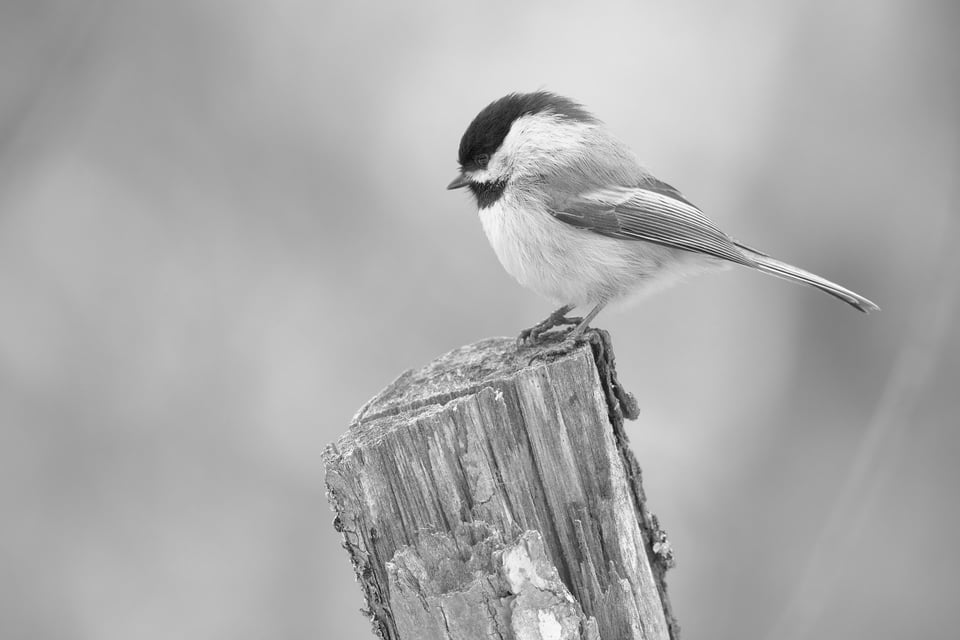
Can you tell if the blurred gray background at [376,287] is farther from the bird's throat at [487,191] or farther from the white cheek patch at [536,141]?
the white cheek patch at [536,141]

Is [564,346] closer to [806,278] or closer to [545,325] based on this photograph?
[545,325]

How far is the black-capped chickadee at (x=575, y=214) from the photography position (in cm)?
308

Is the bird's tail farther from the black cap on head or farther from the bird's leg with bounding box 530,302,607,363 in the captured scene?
the black cap on head

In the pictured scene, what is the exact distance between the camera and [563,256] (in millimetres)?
3072

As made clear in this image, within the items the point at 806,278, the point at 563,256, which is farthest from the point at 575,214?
the point at 806,278

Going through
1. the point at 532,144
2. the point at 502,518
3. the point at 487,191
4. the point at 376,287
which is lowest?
the point at 502,518

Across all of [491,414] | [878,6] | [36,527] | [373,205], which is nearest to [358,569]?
[491,414]

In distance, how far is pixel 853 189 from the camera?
171 inches

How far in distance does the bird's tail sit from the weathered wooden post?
1.27m

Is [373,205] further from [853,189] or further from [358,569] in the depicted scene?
[358,569]

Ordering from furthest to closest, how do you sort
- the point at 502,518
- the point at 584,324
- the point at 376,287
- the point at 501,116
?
the point at 376,287
the point at 501,116
the point at 584,324
the point at 502,518

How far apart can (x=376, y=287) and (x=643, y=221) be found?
194 centimetres

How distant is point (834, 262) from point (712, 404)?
98cm

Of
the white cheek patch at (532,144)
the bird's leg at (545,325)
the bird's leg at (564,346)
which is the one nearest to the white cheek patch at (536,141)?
the white cheek patch at (532,144)
